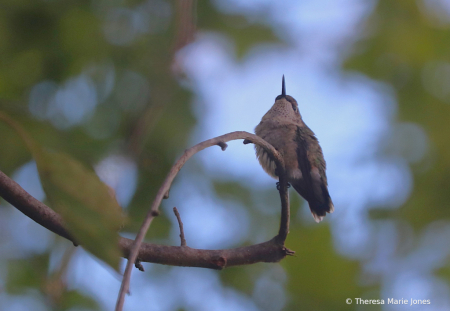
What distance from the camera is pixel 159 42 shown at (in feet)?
17.5

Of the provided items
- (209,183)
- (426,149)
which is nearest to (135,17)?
Answer: (209,183)

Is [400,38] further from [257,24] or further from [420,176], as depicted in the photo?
[420,176]

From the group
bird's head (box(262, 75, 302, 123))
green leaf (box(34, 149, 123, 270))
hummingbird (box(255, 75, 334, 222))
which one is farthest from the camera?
bird's head (box(262, 75, 302, 123))

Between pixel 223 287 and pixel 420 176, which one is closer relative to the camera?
pixel 223 287

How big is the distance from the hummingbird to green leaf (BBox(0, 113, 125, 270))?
2.67 meters

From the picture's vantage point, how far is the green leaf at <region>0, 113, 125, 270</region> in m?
0.90

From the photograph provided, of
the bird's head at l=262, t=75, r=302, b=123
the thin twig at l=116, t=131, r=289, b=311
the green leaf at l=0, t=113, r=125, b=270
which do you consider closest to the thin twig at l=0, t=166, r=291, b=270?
the thin twig at l=116, t=131, r=289, b=311

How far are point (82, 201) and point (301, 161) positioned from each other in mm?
3027

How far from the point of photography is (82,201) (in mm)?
1006

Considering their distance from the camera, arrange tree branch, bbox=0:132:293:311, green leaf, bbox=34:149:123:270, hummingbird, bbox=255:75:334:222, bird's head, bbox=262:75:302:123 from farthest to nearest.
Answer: bird's head, bbox=262:75:302:123
hummingbird, bbox=255:75:334:222
tree branch, bbox=0:132:293:311
green leaf, bbox=34:149:123:270

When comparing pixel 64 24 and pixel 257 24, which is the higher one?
pixel 257 24

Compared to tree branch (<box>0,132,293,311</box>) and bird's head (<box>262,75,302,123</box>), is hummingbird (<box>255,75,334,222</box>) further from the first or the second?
tree branch (<box>0,132,293,311</box>)

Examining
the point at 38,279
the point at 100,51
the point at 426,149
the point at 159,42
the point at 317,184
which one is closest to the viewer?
the point at 317,184

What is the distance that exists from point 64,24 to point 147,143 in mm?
1533
